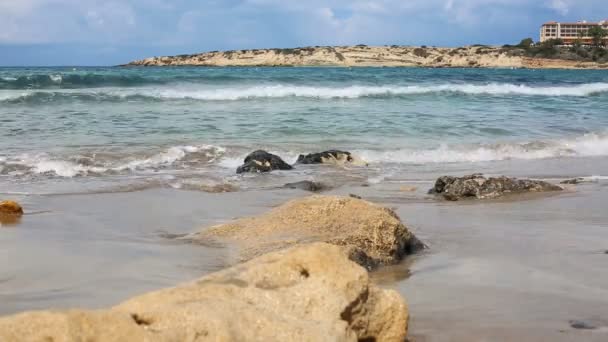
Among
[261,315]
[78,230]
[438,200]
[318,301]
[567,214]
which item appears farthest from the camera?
[438,200]

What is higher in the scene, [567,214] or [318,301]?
[318,301]

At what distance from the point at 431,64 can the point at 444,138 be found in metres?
73.8

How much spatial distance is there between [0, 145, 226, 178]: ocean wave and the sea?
0.14ft

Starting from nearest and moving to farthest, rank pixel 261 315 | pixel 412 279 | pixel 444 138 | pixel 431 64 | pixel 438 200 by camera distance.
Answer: pixel 261 315, pixel 412 279, pixel 438 200, pixel 444 138, pixel 431 64

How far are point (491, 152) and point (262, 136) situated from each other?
4.67 metres

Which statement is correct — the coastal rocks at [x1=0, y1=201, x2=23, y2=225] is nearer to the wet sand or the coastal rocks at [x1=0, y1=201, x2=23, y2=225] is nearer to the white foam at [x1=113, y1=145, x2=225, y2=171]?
the wet sand

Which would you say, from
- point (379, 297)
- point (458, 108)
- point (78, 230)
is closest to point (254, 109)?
point (458, 108)

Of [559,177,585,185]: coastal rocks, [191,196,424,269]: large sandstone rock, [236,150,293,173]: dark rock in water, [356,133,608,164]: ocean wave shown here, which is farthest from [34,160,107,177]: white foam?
[559,177,585,185]: coastal rocks

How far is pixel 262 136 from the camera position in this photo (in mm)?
14508

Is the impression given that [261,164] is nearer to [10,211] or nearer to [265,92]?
[10,211]

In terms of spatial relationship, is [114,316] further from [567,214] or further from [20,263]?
[567,214]

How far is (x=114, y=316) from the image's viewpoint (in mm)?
2223

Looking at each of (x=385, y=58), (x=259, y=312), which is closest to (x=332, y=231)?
(x=259, y=312)

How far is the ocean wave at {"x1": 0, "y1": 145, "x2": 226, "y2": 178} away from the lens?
33.1ft
